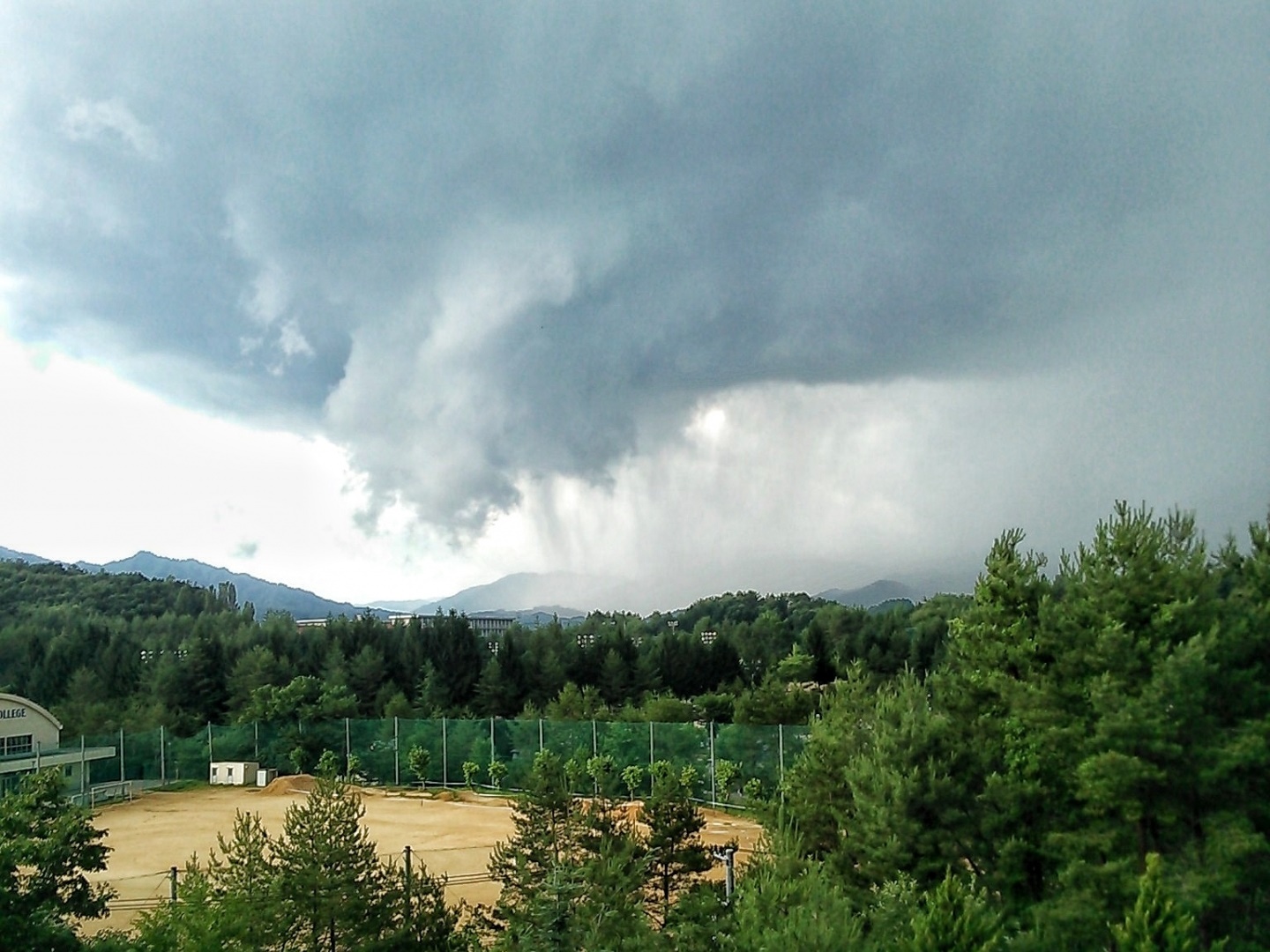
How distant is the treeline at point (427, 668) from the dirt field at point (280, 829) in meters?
6.08

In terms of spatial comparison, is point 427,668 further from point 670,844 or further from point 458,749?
point 670,844

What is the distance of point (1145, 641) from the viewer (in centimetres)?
1317

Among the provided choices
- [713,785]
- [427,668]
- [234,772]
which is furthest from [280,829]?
[427,668]

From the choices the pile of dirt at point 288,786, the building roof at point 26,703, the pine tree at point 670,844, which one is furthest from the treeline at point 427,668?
the pine tree at point 670,844

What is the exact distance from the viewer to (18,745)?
38.8 m

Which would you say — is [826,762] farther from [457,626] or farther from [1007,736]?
[457,626]

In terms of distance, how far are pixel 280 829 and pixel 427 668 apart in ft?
80.3

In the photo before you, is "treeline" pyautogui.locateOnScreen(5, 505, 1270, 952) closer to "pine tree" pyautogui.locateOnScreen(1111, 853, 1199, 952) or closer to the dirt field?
"pine tree" pyautogui.locateOnScreen(1111, 853, 1199, 952)

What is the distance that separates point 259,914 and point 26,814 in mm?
3870

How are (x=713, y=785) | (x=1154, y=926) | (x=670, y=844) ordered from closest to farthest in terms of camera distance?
(x=1154, y=926), (x=670, y=844), (x=713, y=785)

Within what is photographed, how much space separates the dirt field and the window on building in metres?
4.23

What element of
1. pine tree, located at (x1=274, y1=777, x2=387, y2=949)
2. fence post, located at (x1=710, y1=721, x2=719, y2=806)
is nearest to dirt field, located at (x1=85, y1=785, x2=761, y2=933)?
fence post, located at (x1=710, y1=721, x2=719, y2=806)

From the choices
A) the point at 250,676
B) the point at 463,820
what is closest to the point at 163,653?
the point at 250,676

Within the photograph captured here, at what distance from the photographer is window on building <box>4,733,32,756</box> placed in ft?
126
